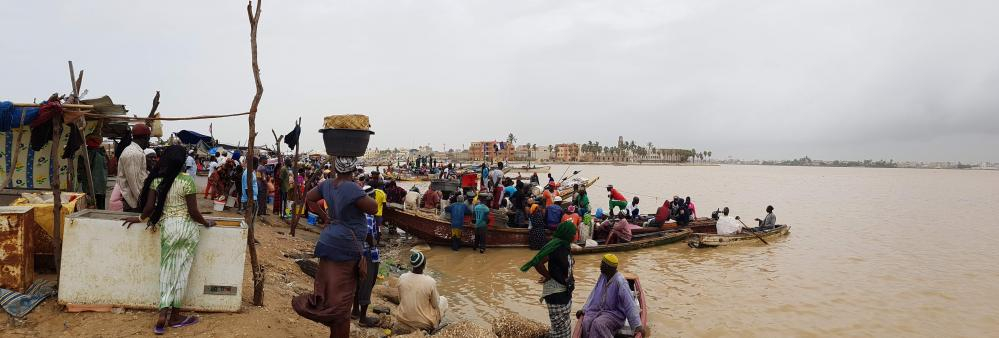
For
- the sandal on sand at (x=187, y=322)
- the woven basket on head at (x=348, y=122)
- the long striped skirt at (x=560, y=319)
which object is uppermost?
the woven basket on head at (x=348, y=122)

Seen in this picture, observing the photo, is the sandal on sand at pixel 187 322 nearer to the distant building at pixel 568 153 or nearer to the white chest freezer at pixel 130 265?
the white chest freezer at pixel 130 265

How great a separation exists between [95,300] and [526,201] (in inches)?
421

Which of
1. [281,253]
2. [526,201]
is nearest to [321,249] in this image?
[281,253]

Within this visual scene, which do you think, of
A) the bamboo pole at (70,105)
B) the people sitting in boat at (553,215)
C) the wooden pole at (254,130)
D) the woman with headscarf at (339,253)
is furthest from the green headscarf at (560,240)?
the people sitting in boat at (553,215)

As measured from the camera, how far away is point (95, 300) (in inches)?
168

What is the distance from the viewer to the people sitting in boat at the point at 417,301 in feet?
17.2

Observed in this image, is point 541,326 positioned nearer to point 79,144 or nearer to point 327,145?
point 327,145

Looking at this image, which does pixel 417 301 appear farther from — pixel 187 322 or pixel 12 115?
pixel 12 115

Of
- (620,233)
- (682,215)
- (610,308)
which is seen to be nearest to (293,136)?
(620,233)

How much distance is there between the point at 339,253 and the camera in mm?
4012

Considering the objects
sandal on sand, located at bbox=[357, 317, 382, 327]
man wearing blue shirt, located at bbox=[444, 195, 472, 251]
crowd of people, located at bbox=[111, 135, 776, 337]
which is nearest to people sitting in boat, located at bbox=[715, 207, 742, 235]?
man wearing blue shirt, located at bbox=[444, 195, 472, 251]

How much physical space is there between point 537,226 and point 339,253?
9204 mm

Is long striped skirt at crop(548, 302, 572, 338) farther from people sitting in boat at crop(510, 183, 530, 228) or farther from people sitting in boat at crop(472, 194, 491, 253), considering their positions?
people sitting in boat at crop(510, 183, 530, 228)

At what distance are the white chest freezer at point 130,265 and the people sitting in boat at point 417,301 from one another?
1673mm
